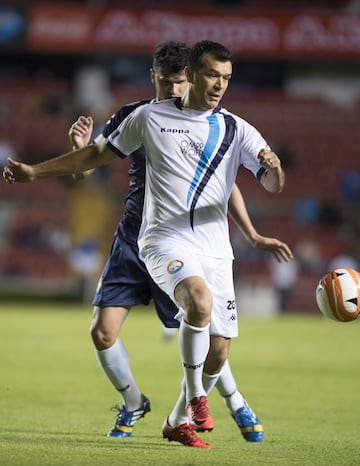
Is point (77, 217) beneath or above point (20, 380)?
beneath

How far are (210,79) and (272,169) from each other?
2.07 feet

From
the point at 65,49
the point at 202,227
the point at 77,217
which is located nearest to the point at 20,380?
the point at 202,227

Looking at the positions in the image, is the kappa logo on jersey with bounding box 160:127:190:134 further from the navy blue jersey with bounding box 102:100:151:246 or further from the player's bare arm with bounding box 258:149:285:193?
the navy blue jersey with bounding box 102:100:151:246

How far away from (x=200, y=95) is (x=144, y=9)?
2488cm

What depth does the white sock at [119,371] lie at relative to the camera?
6621 millimetres

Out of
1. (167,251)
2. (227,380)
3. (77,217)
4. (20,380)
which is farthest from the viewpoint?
(77,217)

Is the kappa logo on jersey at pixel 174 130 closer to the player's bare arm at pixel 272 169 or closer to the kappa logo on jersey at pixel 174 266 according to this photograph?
the player's bare arm at pixel 272 169

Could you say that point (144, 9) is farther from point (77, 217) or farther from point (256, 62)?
point (77, 217)

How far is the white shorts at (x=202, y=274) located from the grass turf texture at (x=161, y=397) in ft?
2.44

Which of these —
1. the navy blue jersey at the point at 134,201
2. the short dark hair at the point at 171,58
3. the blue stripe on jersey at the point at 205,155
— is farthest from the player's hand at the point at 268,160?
the navy blue jersey at the point at 134,201

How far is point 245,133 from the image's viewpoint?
19.8 ft

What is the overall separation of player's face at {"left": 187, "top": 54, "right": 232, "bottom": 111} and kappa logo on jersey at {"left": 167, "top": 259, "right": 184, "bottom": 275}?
933 mm

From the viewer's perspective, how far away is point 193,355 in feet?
19.0

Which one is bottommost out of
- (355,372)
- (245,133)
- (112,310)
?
(355,372)
